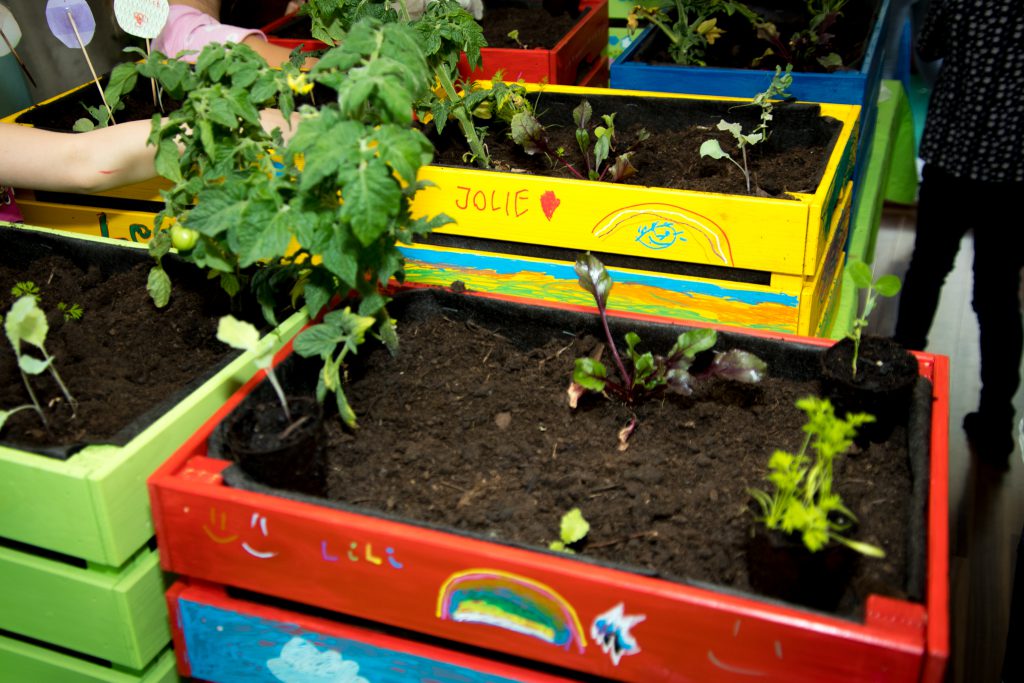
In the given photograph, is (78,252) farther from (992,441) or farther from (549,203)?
(992,441)

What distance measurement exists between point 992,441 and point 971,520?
311mm

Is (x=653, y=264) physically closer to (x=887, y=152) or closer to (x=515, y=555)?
(x=515, y=555)

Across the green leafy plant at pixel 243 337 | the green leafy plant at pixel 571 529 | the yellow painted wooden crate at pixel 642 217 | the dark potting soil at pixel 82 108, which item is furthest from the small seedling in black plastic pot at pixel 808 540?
the dark potting soil at pixel 82 108

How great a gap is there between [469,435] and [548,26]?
1.52 metres

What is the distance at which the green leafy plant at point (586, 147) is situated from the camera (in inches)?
64.6

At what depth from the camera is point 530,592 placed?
96 cm

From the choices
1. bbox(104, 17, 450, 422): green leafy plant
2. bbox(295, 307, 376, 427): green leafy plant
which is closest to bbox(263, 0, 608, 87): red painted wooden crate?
bbox(104, 17, 450, 422): green leafy plant

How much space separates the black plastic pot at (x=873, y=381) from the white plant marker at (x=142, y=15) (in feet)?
3.65

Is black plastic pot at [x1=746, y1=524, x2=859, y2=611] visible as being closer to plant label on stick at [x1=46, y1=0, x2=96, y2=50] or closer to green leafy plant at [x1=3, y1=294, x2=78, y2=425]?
green leafy plant at [x1=3, y1=294, x2=78, y2=425]

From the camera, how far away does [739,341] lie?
1.31m

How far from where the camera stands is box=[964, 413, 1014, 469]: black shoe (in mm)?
2428

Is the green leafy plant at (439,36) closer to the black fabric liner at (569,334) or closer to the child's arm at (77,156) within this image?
the child's arm at (77,156)

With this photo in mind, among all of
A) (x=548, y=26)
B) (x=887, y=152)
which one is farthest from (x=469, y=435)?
(x=887, y=152)

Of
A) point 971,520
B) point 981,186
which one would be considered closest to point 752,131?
point 981,186
